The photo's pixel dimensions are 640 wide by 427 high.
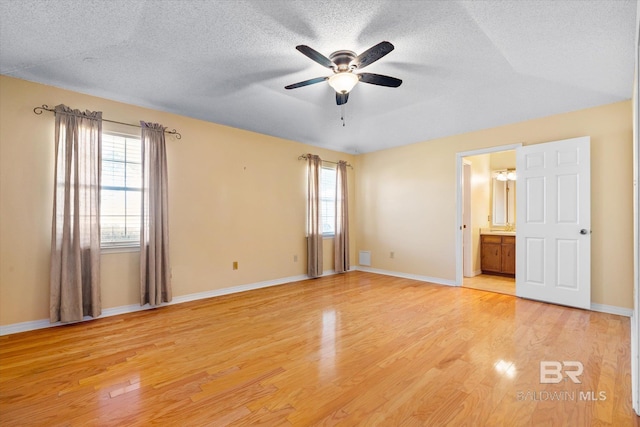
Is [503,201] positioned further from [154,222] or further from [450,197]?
[154,222]

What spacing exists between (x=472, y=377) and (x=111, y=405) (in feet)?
7.89

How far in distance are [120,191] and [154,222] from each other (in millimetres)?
536

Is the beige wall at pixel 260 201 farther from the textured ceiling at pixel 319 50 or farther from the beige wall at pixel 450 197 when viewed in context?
the textured ceiling at pixel 319 50

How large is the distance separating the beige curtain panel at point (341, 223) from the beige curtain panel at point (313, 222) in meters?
0.52

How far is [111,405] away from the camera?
183cm

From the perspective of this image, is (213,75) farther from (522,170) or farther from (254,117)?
(522,170)

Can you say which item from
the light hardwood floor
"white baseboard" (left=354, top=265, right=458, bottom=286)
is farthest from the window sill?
"white baseboard" (left=354, top=265, right=458, bottom=286)

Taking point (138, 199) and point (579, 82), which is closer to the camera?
point (579, 82)

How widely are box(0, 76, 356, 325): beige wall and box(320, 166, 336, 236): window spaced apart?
0.28 meters

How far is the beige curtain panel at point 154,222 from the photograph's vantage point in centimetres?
366

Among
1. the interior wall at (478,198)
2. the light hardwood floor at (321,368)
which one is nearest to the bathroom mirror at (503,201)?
the interior wall at (478,198)

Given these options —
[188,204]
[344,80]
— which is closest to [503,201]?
[344,80]


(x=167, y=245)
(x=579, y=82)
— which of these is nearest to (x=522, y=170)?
(x=579, y=82)

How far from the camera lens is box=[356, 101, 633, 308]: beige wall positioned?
11.6 feet
